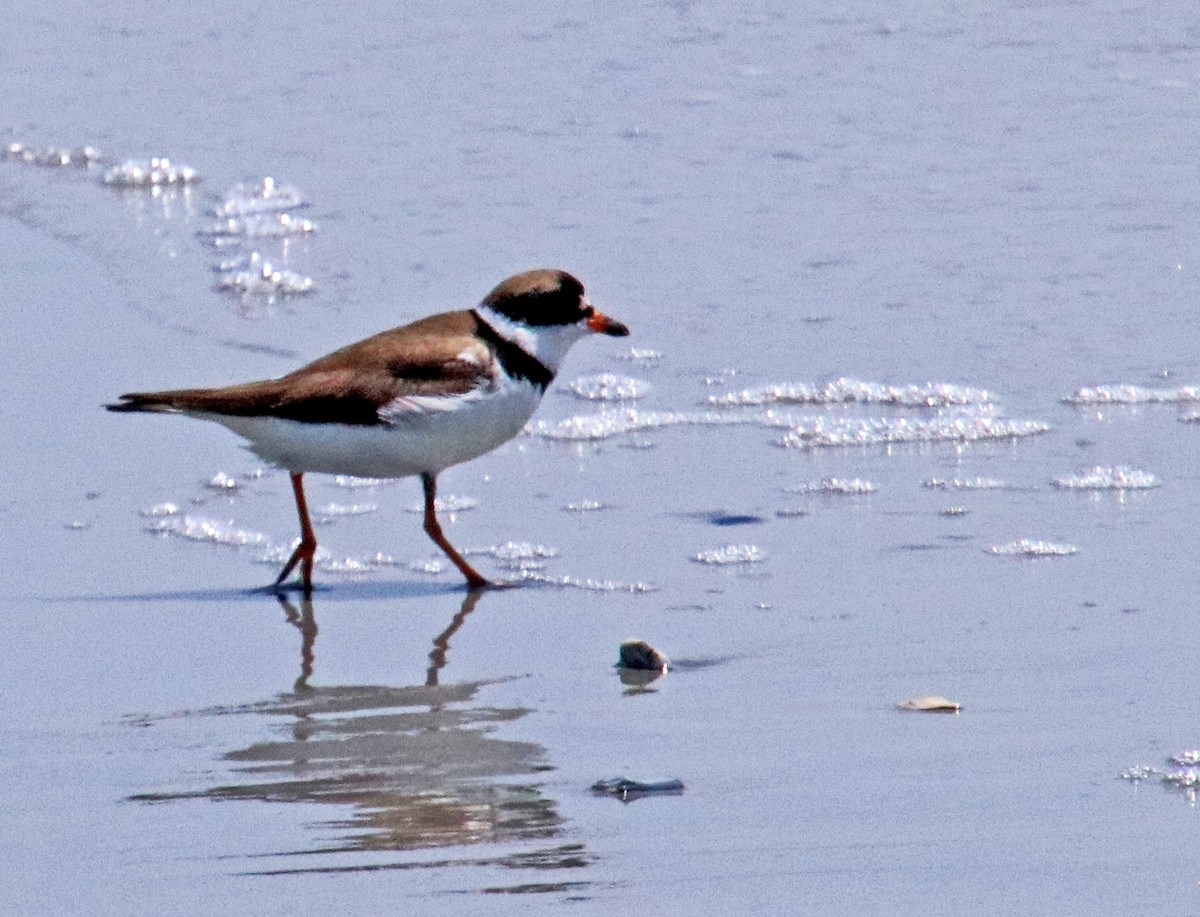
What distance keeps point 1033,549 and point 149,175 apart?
6.32m

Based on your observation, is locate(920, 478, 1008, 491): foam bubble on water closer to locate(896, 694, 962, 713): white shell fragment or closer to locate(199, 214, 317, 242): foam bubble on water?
locate(896, 694, 962, 713): white shell fragment

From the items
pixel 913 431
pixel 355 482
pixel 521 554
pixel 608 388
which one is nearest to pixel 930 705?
pixel 521 554

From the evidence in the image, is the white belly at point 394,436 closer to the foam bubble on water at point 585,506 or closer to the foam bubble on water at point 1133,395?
the foam bubble on water at point 585,506

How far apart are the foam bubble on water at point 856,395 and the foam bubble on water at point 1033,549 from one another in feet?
4.51

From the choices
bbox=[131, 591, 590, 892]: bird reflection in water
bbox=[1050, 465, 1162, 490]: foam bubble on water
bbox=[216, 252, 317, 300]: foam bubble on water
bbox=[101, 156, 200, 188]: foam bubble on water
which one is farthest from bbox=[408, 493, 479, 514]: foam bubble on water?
bbox=[101, 156, 200, 188]: foam bubble on water

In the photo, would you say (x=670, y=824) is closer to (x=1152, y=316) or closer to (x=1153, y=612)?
(x=1153, y=612)

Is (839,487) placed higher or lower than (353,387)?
lower

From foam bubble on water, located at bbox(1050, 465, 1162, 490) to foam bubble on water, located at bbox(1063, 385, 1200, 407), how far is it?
26.5 inches

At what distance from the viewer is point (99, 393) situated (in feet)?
23.9

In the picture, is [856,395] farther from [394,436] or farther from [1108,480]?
[394,436]

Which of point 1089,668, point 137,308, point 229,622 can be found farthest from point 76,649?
point 137,308

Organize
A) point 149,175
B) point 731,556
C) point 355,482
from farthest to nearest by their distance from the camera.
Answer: point 149,175
point 355,482
point 731,556

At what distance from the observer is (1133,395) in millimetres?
7000

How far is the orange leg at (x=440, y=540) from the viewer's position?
579 centimetres
